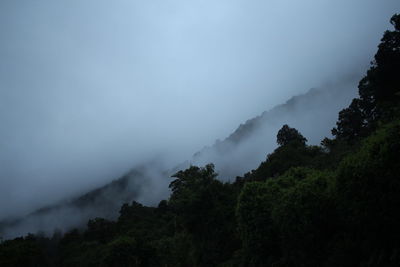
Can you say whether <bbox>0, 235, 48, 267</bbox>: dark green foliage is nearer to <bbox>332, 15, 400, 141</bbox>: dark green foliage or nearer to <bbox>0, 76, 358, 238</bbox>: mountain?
<bbox>332, 15, 400, 141</bbox>: dark green foliage

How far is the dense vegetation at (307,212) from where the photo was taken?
9766 millimetres

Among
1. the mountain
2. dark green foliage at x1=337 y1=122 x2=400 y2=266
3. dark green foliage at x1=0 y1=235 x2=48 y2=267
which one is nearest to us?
dark green foliage at x1=337 y1=122 x2=400 y2=266

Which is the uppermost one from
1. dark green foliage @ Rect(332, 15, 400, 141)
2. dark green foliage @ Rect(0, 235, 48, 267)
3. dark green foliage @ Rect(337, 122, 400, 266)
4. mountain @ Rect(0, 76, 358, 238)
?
mountain @ Rect(0, 76, 358, 238)

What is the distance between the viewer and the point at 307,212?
45.4 feet

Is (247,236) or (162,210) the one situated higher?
(162,210)

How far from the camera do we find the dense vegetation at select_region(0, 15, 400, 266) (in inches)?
384

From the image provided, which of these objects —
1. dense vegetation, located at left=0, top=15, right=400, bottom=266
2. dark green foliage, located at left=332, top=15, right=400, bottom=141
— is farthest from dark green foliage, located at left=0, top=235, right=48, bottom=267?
dark green foliage, located at left=332, top=15, right=400, bottom=141

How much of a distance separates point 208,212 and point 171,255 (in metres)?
13.1

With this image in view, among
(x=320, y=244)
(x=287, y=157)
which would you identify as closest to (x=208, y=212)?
(x=320, y=244)

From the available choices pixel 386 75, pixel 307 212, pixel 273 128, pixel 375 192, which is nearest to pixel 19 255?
pixel 307 212

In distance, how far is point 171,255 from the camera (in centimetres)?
3722

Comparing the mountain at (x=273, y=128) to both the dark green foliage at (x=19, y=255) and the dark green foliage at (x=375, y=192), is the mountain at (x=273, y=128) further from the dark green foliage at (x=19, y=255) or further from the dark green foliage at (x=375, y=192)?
the dark green foliage at (x=375, y=192)

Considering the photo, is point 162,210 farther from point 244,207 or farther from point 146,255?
point 244,207

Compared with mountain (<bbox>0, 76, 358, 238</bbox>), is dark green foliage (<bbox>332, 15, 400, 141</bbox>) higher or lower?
lower
